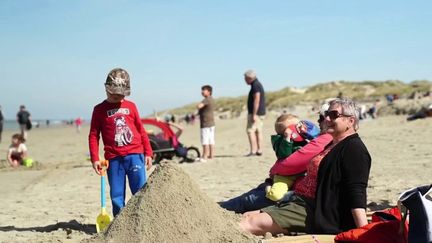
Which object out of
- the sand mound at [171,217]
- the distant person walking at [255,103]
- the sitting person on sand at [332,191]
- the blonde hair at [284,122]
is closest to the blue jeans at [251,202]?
the blonde hair at [284,122]

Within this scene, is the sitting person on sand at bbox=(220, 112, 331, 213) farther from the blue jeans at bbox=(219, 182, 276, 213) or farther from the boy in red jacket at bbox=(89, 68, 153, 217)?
the boy in red jacket at bbox=(89, 68, 153, 217)

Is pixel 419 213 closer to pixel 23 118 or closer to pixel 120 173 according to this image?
pixel 120 173

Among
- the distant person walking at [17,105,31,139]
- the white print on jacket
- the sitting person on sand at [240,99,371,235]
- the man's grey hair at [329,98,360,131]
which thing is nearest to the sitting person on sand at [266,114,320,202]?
the sitting person on sand at [240,99,371,235]

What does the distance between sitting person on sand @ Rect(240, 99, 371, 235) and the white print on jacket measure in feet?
4.74

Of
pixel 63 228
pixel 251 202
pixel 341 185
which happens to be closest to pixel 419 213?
pixel 341 185

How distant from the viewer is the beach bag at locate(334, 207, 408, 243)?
3.27 metres

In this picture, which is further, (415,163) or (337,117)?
(415,163)

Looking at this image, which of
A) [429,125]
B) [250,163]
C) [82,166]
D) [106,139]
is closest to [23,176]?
[82,166]

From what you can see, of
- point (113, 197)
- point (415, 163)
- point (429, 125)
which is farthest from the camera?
point (429, 125)

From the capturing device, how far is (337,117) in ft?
12.4

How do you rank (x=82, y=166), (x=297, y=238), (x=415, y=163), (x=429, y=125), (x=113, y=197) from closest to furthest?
(x=297, y=238), (x=113, y=197), (x=415, y=163), (x=82, y=166), (x=429, y=125)

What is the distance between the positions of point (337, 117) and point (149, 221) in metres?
1.60

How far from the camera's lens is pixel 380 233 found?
3.30m

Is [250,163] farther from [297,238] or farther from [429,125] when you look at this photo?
[429,125]
